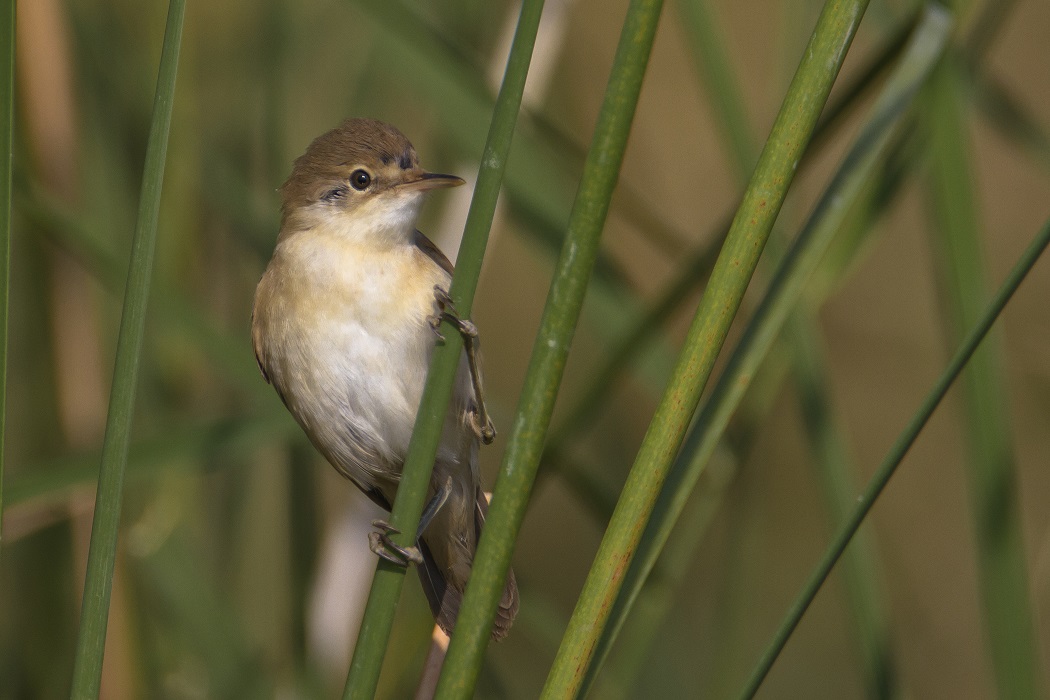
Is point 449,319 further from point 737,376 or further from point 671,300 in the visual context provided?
point 671,300

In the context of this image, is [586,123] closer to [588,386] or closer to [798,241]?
[588,386]

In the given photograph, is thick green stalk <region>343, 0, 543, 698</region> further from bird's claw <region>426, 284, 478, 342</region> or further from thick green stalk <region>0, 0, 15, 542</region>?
thick green stalk <region>0, 0, 15, 542</region>

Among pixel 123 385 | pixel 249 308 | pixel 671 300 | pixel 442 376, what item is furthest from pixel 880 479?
pixel 249 308

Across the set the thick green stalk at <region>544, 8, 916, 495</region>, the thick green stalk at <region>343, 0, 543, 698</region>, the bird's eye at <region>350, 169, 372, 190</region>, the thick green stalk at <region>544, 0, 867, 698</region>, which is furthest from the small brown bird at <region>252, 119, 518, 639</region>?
the thick green stalk at <region>544, 0, 867, 698</region>

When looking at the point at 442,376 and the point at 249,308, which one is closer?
the point at 442,376

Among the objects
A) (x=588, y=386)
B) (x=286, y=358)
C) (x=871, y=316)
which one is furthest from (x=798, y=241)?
(x=871, y=316)

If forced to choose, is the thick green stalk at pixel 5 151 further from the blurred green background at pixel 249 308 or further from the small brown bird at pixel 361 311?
the small brown bird at pixel 361 311
